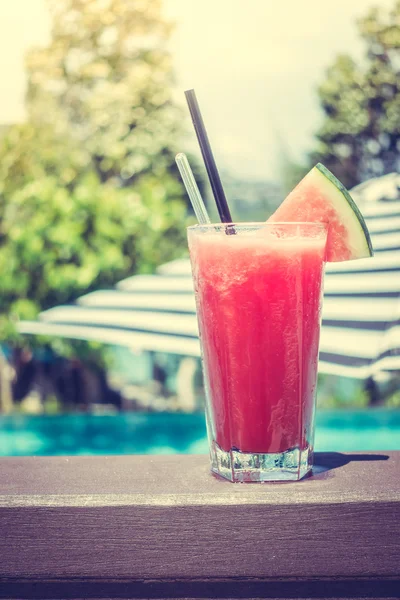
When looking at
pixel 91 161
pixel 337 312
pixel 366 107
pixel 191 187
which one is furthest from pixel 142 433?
pixel 191 187

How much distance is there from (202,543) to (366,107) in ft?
27.8

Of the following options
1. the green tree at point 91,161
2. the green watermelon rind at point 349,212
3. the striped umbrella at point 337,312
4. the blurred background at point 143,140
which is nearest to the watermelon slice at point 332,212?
the green watermelon rind at point 349,212

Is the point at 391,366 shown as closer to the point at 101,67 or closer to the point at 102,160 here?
the point at 102,160

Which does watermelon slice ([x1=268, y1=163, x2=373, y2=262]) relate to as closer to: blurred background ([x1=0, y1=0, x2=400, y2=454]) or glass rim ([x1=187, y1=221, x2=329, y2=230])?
glass rim ([x1=187, y1=221, x2=329, y2=230])

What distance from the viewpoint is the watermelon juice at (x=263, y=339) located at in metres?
0.87

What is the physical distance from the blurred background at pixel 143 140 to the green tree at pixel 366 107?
2 cm

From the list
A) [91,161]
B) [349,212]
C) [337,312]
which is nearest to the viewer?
[349,212]

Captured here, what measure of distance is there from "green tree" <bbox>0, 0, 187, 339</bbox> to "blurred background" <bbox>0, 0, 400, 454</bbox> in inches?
0.6

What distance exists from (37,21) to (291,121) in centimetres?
323

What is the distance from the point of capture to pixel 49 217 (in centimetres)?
834

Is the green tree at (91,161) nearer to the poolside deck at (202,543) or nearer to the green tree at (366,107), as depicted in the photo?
the green tree at (366,107)

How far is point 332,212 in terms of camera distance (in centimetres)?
94

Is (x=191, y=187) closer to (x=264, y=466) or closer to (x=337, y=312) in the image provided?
(x=264, y=466)

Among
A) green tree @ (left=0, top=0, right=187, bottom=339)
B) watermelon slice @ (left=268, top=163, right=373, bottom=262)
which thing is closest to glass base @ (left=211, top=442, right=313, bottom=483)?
watermelon slice @ (left=268, top=163, right=373, bottom=262)
